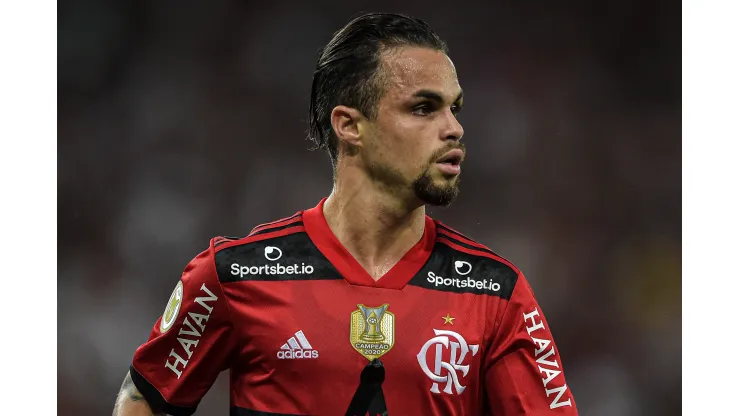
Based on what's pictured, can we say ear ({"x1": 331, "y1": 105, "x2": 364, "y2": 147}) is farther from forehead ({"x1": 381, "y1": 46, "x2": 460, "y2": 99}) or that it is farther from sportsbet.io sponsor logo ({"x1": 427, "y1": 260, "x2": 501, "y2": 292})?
sportsbet.io sponsor logo ({"x1": 427, "y1": 260, "x2": 501, "y2": 292})

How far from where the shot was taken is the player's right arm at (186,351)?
8.05 ft

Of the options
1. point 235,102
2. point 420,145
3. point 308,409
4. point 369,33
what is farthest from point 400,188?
point 235,102

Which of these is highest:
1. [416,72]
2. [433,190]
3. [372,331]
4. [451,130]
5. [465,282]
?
[416,72]

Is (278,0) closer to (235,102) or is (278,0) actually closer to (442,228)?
(235,102)

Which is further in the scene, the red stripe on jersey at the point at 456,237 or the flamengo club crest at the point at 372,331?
the red stripe on jersey at the point at 456,237

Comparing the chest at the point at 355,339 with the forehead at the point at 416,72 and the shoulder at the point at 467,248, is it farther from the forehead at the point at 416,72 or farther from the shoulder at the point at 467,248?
the forehead at the point at 416,72

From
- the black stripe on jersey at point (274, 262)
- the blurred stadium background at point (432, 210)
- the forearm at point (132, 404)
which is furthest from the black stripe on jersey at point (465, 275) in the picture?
the blurred stadium background at point (432, 210)

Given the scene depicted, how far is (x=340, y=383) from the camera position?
2.33 metres

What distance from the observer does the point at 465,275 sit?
249 centimetres

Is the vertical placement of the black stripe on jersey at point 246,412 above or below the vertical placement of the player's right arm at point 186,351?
below

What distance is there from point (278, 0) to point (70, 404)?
2.17 meters

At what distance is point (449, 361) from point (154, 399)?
0.83 meters

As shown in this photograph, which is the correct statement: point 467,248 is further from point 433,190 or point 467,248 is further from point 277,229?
point 277,229

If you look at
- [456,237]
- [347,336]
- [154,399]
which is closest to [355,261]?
[347,336]
